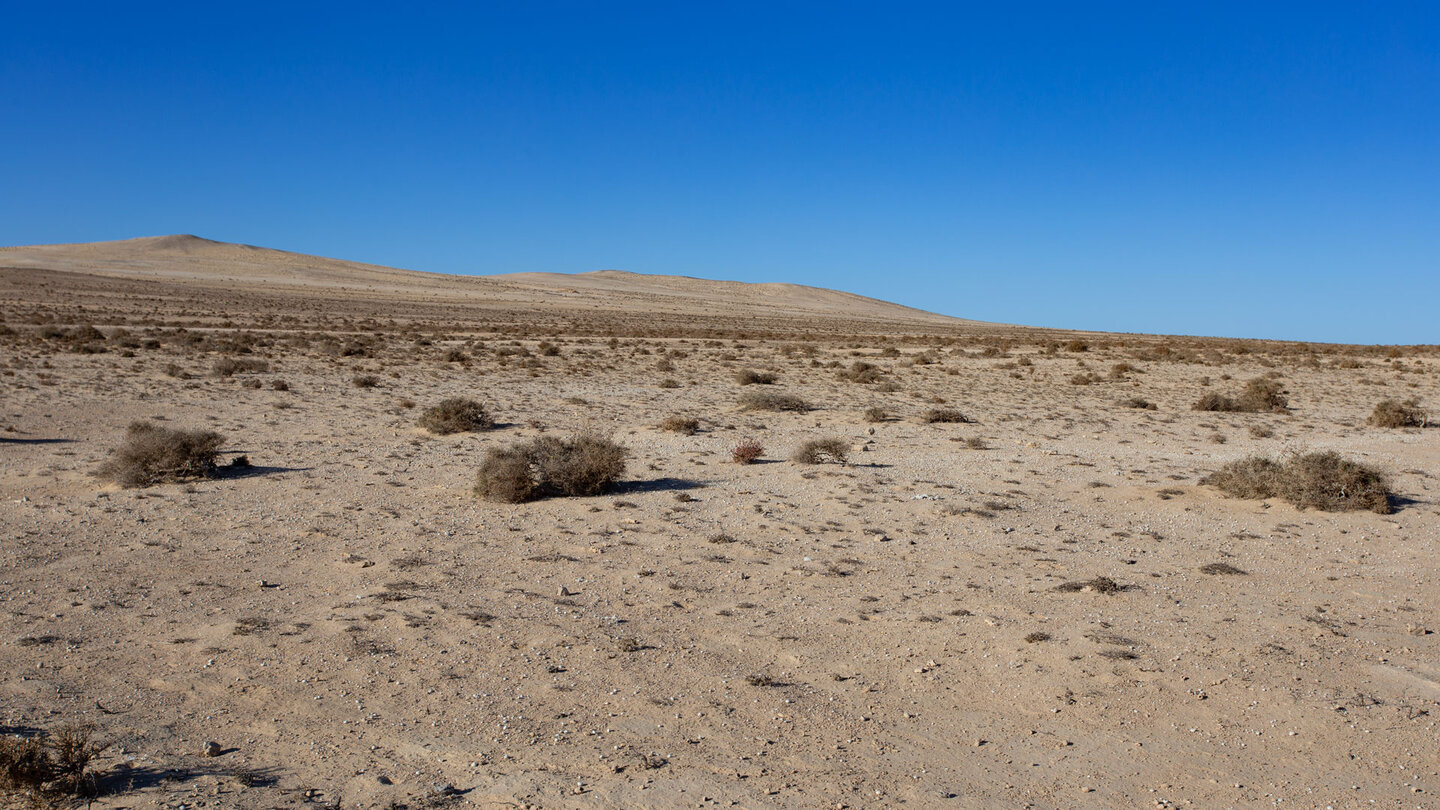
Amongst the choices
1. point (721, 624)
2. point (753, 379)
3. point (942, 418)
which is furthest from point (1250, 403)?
point (721, 624)

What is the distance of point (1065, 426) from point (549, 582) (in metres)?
13.9

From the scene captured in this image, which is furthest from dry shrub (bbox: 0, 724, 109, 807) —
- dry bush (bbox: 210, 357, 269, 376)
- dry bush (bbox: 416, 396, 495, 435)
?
dry bush (bbox: 210, 357, 269, 376)

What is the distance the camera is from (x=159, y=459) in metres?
11.3

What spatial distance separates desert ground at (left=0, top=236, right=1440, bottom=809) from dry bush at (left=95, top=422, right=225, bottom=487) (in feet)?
0.79

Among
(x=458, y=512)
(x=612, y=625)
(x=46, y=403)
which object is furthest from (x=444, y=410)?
(x=612, y=625)

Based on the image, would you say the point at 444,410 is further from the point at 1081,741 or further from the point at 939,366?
the point at 939,366

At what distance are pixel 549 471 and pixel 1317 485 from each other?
28.9ft

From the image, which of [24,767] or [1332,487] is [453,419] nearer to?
[24,767]

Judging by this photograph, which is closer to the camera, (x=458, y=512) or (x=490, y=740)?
(x=490, y=740)

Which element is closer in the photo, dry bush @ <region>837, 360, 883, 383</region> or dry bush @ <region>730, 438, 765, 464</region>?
dry bush @ <region>730, 438, 765, 464</region>

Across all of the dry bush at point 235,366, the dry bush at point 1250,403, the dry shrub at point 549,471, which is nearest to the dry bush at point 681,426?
the dry shrub at point 549,471

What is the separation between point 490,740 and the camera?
206 inches

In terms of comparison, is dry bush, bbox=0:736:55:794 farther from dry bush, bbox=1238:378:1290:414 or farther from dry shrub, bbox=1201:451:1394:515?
dry bush, bbox=1238:378:1290:414

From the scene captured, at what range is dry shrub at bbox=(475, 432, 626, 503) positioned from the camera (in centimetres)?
1085
